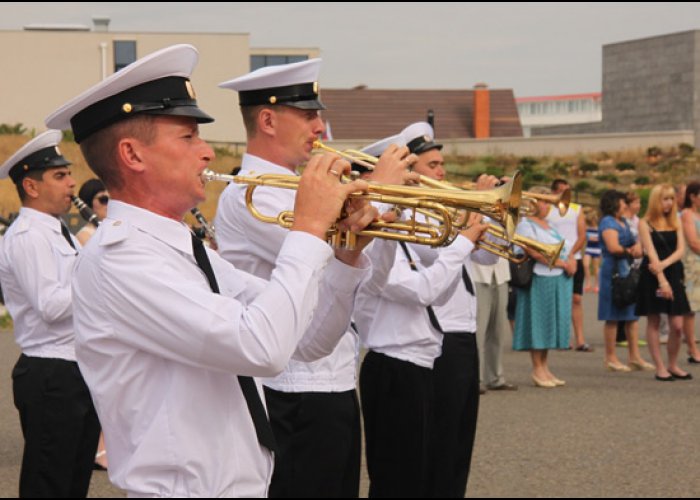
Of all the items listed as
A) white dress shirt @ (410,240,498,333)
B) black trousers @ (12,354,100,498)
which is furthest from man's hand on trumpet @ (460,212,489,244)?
black trousers @ (12,354,100,498)

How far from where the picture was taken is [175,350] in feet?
9.25

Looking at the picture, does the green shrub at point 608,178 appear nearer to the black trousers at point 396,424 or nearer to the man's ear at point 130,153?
the black trousers at point 396,424

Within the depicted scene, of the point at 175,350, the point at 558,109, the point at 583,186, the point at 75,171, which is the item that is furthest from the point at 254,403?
the point at 558,109

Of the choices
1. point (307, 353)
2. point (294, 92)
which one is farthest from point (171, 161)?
point (294, 92)

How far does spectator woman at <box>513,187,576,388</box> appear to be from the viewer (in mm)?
11508

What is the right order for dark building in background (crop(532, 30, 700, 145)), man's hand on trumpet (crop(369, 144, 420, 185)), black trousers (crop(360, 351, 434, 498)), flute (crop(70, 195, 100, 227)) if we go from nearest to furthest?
man's hand on trumpet (crop(369, 144, 420, 185)), black trousers (crop(360, 351, 434, 498)), flute (crop(70, 195, 100, 227)), dark building in background (crop(532, 30, 700, 145))

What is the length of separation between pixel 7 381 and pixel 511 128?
5552 cm

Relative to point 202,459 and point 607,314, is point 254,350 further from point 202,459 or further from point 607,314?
point 607,314

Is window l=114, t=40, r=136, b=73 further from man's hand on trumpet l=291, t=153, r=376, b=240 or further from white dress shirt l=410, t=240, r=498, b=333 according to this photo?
man's hand on trumpet l=291, t=153, r=376, b=240

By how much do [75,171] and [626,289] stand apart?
2714 cm

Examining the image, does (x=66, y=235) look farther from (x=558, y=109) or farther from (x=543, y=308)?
(x=558, y=109)

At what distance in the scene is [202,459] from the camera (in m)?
2.86

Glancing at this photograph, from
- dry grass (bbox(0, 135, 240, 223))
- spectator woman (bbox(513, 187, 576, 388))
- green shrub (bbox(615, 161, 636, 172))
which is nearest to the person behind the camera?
spectator woman (bbox(513, 187, 576, 388))

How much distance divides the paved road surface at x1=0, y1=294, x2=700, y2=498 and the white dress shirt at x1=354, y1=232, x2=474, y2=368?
1.55m
